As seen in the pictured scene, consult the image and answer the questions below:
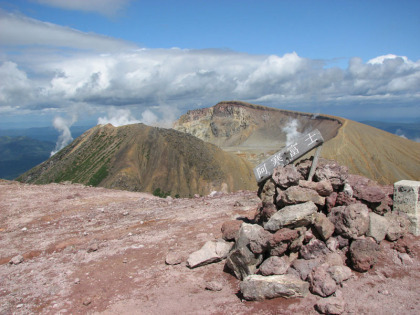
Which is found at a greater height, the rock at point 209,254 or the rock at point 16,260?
the rock at point 209,254

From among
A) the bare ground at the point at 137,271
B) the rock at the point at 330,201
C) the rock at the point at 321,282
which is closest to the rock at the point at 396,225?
the bare ground at the point at 137,271

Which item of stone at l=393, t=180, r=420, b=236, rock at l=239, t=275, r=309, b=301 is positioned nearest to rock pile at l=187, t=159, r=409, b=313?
rock at l=239, t=275, r=309, b=301

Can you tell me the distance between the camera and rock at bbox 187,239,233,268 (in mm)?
10633

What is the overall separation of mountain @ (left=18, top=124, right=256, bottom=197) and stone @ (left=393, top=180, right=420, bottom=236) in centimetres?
8439

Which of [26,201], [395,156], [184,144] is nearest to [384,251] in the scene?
[26,201]

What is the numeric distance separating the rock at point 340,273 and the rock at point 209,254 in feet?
11.8

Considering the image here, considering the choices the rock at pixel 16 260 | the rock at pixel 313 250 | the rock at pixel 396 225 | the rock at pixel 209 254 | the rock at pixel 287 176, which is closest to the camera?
the rock at pixel 313 250

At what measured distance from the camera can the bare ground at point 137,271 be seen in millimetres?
8461

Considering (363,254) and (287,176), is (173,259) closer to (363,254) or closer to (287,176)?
(287,176)

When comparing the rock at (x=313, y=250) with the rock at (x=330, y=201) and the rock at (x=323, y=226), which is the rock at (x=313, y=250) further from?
the rock at (x=330, y=201)

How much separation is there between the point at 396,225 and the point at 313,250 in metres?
3.19

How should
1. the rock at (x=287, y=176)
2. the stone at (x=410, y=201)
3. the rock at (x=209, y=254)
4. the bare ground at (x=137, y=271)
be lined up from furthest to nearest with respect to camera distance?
the rock at (x=287, y=176) → the stone at (x=410, y=201) → the rock at (x=209, y=254) → the bare ground at (x=137, y=271)

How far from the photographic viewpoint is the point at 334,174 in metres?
11.0

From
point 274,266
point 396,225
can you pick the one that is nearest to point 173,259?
point 274,266
